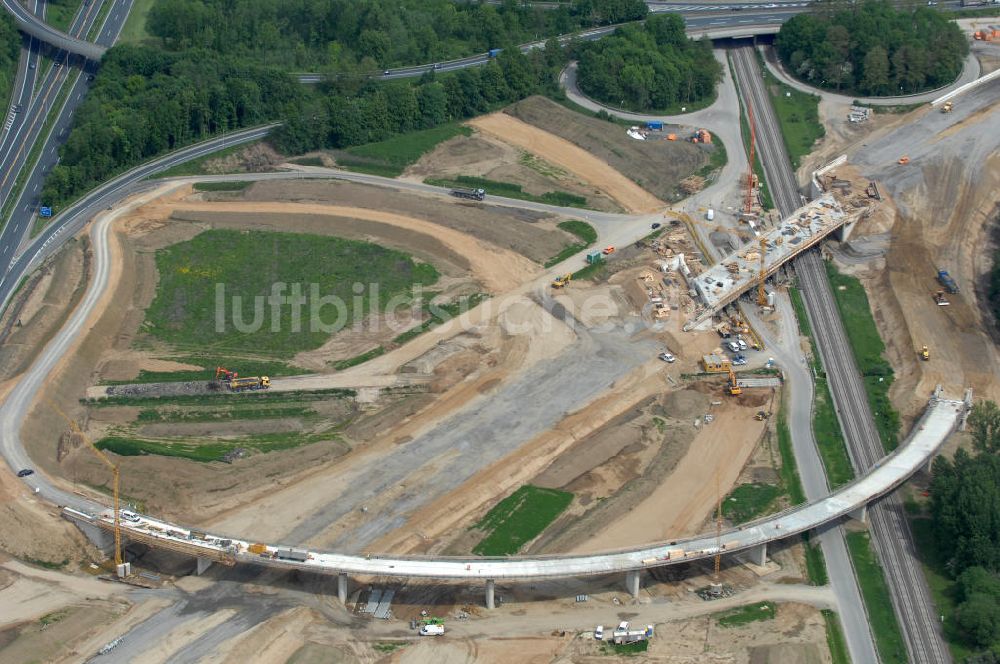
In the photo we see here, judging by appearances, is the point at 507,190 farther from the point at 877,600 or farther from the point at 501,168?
the point at 877,600

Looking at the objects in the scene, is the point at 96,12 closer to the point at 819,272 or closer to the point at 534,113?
the point at 534,113

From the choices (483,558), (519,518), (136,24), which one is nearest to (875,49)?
(519,518)

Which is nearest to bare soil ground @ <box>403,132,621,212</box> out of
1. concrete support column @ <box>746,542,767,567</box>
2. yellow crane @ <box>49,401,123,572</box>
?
yellow crane @ <box>49,401,123,572</box>

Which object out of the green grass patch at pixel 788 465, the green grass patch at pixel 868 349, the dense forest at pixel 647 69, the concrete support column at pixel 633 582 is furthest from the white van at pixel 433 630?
the dense forest at pixel 647 69

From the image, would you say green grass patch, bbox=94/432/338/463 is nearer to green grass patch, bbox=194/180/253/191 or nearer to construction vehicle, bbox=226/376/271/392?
construction vehicle, bbox=226/376/271/392

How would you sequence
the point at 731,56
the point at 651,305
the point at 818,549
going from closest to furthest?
the point at 818,549, the point at 651,305, the point at 731,56

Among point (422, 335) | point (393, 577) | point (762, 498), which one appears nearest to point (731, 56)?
point (422, 335)
